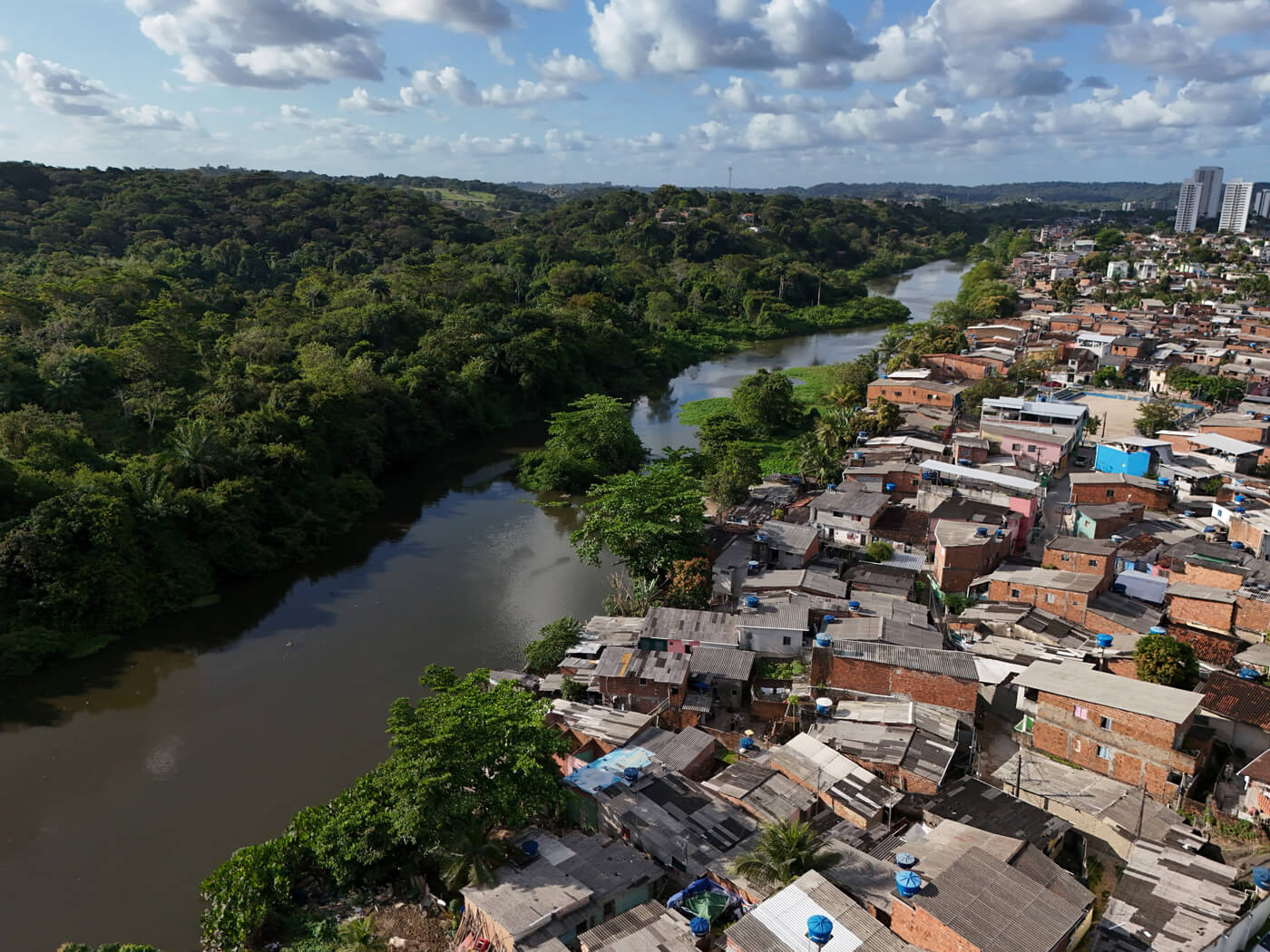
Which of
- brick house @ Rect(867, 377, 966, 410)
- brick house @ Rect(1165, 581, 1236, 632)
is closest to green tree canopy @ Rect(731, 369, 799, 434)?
brick house @ Rect(867, 377, 966, 410)

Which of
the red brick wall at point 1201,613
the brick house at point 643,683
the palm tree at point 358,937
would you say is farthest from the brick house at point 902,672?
the palm tree at point 358,937

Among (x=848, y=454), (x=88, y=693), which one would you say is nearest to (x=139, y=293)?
(x=88, y=693)

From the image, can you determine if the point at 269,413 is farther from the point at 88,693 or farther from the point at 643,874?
the point at 643,874

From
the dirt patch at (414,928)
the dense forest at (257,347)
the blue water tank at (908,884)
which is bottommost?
the dirt patch at (414,928)

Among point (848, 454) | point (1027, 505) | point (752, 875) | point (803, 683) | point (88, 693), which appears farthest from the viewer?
point (848, 454)

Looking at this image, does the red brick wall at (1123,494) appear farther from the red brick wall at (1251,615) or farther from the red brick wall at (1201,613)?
the red brick wall at (1251,615)

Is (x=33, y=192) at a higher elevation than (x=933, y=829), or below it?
higher
